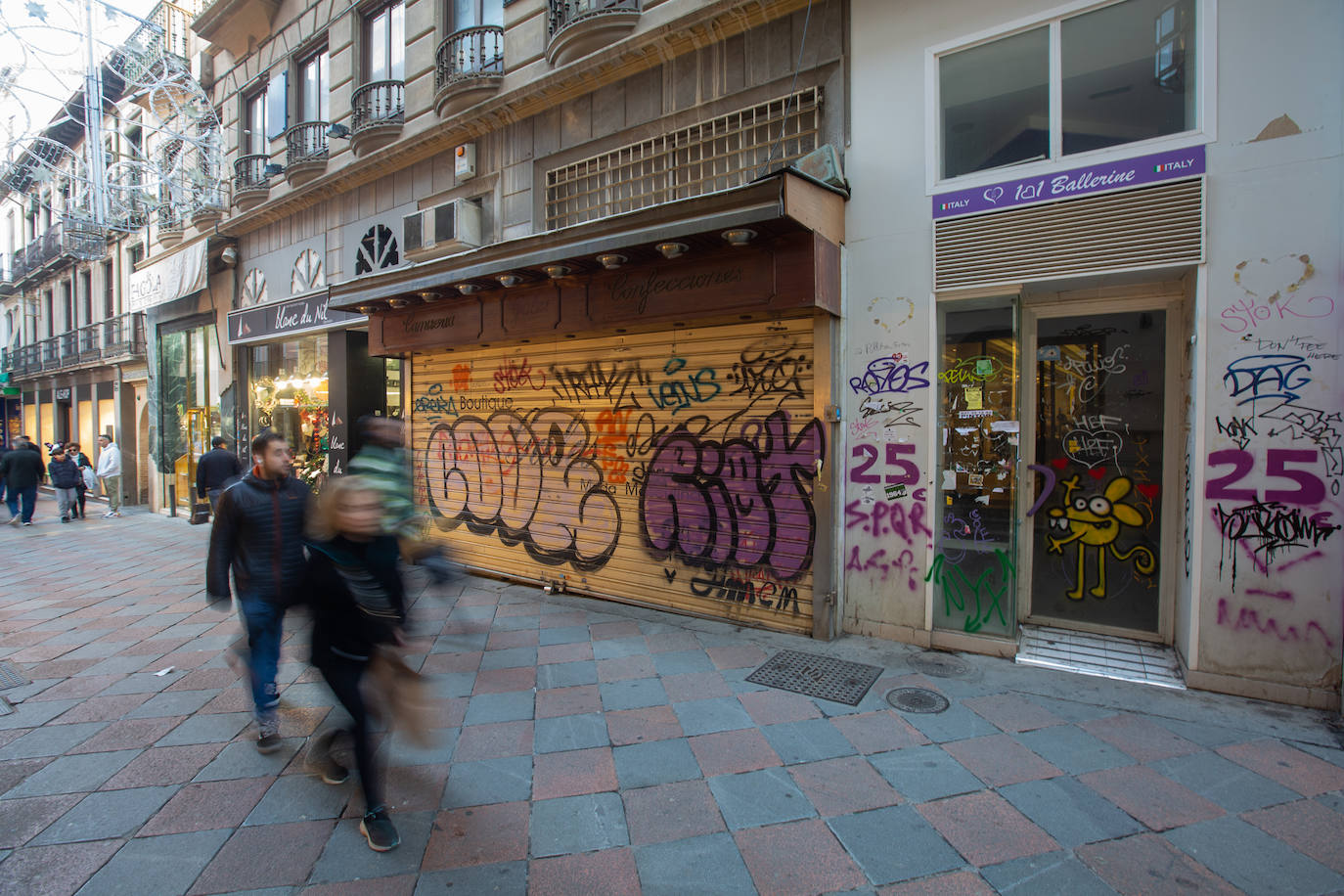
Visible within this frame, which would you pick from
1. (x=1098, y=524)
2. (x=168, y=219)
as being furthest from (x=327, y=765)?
(x=168, y=219)

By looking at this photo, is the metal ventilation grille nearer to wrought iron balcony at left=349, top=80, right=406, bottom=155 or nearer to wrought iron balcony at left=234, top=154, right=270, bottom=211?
wrought iron balcony at left=349, top=80, right=406, bottom=155

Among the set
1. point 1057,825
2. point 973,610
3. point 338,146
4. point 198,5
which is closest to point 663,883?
point 1057,825

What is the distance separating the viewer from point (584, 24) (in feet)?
22.6

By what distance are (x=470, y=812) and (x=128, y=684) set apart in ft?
11.3

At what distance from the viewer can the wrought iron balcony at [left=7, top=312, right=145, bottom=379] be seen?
16531 millimetres

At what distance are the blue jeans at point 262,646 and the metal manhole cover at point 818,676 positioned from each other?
10.3ft

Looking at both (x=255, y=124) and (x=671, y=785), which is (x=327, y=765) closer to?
(x=671, y=785)

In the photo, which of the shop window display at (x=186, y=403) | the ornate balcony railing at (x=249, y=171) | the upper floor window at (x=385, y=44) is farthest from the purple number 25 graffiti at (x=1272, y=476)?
the shop window display at (x=186, y=403)

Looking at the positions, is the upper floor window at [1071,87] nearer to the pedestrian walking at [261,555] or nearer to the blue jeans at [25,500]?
the pedestrian walking at [261,555]

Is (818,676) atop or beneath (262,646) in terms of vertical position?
beneath

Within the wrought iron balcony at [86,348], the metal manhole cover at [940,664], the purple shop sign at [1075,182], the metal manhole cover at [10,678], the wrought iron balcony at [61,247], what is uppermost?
the wrought iron balcony at [61,247]

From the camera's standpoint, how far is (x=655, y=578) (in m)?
6.30

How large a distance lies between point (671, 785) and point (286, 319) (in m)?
10.9

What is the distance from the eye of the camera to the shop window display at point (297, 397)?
1099cm
